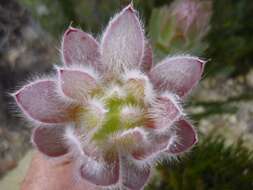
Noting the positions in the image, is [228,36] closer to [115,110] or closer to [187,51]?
[187,51]

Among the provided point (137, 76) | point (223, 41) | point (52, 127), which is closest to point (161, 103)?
point (137, 76)

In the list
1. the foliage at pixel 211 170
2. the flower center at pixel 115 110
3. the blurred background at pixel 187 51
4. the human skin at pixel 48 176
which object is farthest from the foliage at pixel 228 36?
the flower center at pixel 115 110

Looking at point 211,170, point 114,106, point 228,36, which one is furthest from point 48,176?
point 228,36

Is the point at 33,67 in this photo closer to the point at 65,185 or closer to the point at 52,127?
the point at 65,185

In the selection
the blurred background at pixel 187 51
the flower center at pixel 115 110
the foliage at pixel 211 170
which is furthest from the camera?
the foliage at pixel 211 170

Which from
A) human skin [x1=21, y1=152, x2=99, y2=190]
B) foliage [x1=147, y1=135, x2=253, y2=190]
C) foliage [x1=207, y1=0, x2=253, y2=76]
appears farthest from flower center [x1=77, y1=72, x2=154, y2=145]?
foliage [x1=207, y1=0, x2=253, y2=76]

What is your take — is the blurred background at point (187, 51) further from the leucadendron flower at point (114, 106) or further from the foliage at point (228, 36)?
the leucadendron flower at point (114, 106)
